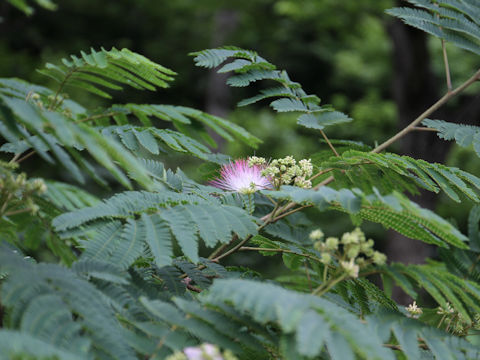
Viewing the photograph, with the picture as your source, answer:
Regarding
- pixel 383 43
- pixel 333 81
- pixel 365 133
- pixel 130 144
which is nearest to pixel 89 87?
pixel 130 144

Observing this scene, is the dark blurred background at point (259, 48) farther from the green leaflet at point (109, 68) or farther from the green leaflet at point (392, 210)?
the green leaflet at point (392, 210)

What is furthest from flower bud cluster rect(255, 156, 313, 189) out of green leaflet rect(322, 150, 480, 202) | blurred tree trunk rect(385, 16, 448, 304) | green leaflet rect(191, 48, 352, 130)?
blurred tree trunk rect(385, 16, 448, 304)

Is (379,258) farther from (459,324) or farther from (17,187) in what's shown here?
(17,187)

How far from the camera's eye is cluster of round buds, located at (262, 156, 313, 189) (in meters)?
1.60

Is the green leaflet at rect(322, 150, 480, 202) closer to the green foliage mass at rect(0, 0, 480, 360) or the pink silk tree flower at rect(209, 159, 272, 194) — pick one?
the green foliage mass at rect(0, 0, 480, 360)

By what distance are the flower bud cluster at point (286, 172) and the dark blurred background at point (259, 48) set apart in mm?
6217

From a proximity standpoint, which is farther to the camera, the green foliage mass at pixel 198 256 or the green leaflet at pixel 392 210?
the green leaflet at pixel 392 210

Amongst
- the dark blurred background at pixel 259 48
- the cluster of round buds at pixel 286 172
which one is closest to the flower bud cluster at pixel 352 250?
the cluster of round buds at pixel 286 172

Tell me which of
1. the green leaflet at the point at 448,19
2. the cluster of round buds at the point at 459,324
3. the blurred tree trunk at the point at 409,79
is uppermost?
the green leaflet at the point at 448,19

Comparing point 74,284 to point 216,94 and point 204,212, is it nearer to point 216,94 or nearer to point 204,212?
point 204,212

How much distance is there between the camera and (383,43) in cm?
1194

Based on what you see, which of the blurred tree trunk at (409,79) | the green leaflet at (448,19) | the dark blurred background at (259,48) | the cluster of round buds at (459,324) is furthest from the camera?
the dark blurred background at (259,48)

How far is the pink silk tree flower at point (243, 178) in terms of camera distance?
173cm

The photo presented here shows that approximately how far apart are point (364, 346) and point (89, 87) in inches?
59.7
